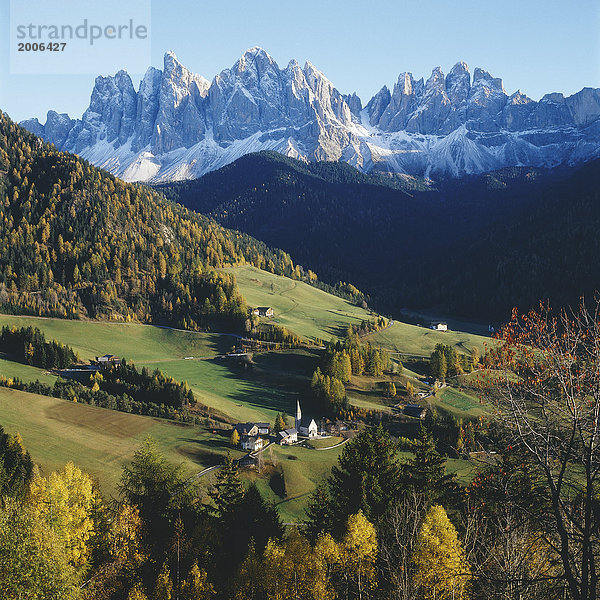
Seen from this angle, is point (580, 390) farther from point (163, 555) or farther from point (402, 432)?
point (402, 432)

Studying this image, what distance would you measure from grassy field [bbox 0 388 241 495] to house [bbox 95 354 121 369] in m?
28.5

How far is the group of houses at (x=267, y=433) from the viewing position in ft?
291

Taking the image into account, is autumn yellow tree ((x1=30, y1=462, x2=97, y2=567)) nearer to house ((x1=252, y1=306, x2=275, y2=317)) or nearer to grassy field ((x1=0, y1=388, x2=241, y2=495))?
grassy field ((x1=0, y1=388, x2=241, y2=495))

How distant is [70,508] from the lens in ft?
136

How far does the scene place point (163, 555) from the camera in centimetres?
4109

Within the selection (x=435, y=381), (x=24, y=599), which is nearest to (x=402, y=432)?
(x=435, y=381)

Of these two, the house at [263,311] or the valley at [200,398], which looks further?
the house at [263,311]

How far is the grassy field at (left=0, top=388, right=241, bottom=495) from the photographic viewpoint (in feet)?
234

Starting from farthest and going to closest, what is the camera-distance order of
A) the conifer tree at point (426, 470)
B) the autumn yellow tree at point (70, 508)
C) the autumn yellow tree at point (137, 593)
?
the conifer tree at point (426, 470) → the autumn yellow tree at point (70, 508) → the autumn yellow tree at point (137, 593)

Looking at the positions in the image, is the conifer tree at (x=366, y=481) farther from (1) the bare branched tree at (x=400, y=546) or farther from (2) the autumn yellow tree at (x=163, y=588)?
(2) the autumn yellow tree at (x=163, y=588)

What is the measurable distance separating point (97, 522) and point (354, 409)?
80.3 metres

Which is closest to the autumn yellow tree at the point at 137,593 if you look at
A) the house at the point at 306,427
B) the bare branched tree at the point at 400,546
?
the bare branched tree at the point at 400,546

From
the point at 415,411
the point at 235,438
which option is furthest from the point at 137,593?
the point at 415,411

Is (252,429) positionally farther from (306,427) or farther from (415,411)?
(415,411)
